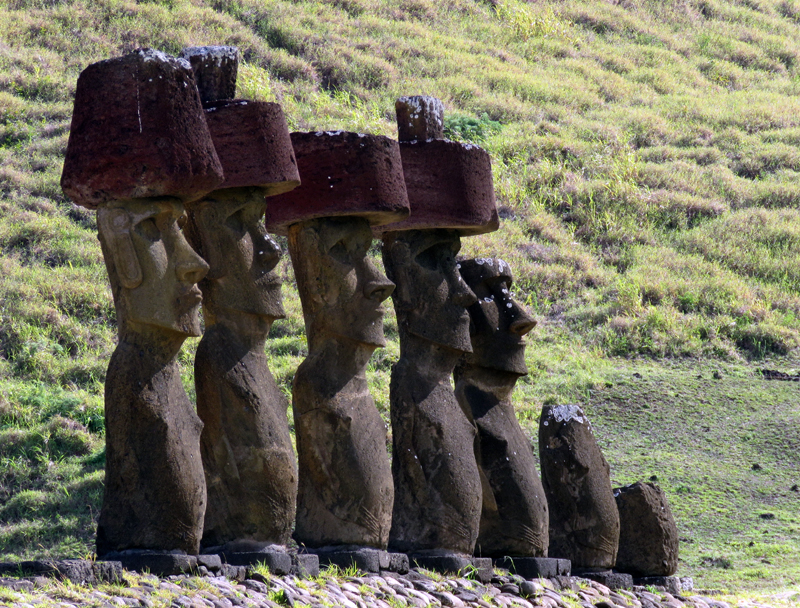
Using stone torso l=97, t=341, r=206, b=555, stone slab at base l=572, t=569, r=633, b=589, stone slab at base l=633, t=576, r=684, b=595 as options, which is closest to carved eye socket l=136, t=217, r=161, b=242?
stone torso l=97, t=341, r=206, b=555

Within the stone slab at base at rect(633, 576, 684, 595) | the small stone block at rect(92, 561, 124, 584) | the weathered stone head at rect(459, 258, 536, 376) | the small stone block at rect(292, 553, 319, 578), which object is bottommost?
the stone slab at base at rect(633, 576, 684, 595)

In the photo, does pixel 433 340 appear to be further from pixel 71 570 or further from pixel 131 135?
pixel 71 570

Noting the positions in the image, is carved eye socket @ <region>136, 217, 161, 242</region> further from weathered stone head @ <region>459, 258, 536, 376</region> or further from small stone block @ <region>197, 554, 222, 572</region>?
weathered stone head @ <region>459, 258, 536, 376</region>

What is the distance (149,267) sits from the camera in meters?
5.95

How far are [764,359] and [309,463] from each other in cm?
925

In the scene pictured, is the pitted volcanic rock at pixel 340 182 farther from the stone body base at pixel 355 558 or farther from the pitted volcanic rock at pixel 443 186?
the stone body base at pixel 355 558

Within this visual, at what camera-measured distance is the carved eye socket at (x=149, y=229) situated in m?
6.01

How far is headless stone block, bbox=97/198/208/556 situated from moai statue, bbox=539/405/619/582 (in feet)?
11.2

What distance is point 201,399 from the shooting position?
6.54 meters

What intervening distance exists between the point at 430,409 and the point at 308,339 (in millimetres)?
908

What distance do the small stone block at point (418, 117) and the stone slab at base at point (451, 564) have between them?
113 inches

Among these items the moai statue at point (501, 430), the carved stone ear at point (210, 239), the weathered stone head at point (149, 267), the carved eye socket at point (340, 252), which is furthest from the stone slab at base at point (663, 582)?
the weathered stone head at point (149, 267)

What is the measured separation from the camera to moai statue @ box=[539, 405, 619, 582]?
8500 mm

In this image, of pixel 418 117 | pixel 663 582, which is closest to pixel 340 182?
pixel 418 117
